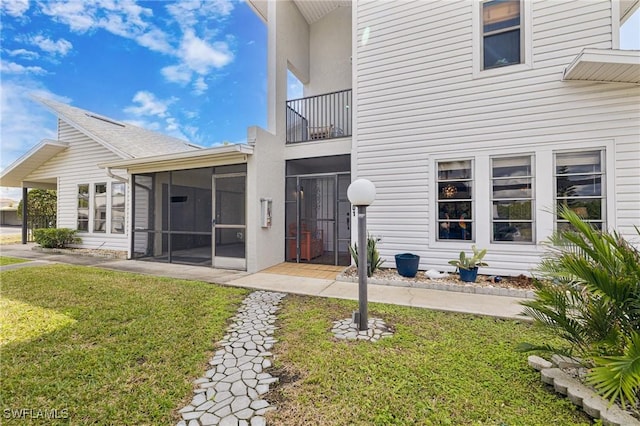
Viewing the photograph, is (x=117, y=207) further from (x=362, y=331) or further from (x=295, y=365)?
(x=362, y=331)

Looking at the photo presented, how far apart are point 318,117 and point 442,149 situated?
4545mm

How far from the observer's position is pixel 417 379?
249 centimetres

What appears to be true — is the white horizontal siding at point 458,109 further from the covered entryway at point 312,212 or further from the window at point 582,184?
the covered entryway at point 312,212

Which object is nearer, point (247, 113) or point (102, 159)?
point (102, 159)

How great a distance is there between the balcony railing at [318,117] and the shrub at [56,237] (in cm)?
931

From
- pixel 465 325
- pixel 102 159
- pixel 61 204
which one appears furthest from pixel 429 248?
pixel 61 204

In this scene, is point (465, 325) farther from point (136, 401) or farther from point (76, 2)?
point (76, 2)

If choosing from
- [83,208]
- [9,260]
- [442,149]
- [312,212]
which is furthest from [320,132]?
[9,260]

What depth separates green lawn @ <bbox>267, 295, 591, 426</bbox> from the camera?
2055mm

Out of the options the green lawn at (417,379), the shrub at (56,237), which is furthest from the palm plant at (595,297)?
the shrub at (56,237)

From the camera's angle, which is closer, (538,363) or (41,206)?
(538,363)

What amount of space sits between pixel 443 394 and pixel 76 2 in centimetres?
1110

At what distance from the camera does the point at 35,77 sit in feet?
35.6

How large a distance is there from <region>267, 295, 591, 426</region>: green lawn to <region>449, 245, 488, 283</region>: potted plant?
172 cm
